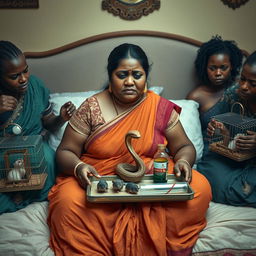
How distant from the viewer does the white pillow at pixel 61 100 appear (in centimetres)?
213

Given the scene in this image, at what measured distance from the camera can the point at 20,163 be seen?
168 cm

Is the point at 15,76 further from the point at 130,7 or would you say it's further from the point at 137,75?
the point at 130,7

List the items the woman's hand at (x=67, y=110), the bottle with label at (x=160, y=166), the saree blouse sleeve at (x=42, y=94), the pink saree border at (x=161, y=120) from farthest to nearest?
the saree blouse sleeve at (x=42, y=94) → the woman's hand at (x=67, y=110) → the pink saree border at (x=161, y=120) → the bottle with label at (x=160, y=166)

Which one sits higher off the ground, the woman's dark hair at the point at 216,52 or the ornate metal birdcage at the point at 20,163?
the woman's dark hair at the point at 216,52

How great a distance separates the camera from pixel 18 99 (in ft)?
6.24

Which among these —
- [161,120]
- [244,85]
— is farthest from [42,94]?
[244,85]

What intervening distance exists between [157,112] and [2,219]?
0.98m

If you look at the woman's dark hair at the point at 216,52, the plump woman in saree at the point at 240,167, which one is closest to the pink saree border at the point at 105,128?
the plump woman in saree at the point at 240,167

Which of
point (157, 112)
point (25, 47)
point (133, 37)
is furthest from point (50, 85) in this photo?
point (157, 112)

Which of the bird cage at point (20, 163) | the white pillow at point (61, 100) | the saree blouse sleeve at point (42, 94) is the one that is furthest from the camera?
the white pillow at point (61, 100)

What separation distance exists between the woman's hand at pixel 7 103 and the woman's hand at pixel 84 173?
52 centimetres

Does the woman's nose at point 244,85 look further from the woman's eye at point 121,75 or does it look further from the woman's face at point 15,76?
the woman's face at point 15,76

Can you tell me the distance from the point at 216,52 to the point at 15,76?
4.47 ft

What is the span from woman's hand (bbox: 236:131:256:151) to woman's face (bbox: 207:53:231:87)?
0.62 metres
